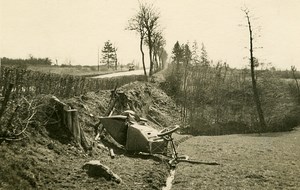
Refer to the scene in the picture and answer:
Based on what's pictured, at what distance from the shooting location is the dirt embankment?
9.15 metres

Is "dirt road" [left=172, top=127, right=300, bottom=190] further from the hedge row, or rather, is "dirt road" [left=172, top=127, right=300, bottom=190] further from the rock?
the hedge row

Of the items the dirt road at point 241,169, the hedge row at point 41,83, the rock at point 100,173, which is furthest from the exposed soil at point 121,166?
the hedge row at point 41,83

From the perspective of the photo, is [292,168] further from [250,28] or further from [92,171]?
[250,28]

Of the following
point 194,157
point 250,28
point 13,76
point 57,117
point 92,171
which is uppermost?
point 250,28

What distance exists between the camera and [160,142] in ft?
52.0

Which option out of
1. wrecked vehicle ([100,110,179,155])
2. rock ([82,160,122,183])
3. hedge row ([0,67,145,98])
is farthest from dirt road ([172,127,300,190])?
hedge row ([0,67,145,98])

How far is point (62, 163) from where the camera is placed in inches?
439

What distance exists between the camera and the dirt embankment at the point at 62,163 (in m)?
9.15

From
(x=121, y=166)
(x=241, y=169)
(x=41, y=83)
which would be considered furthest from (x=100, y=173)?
(x=41, y=83)

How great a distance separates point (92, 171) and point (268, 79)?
48124 millimetres

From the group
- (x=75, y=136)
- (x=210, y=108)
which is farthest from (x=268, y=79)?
(x=75, y=136)

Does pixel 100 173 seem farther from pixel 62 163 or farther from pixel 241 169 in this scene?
pixel 241 169

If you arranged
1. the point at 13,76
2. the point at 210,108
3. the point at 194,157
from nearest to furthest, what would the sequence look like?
the point at 13,76, the point at 194,157, the point at 210,108

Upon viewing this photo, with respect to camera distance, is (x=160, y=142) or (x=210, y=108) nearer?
(x=160, y=142)
